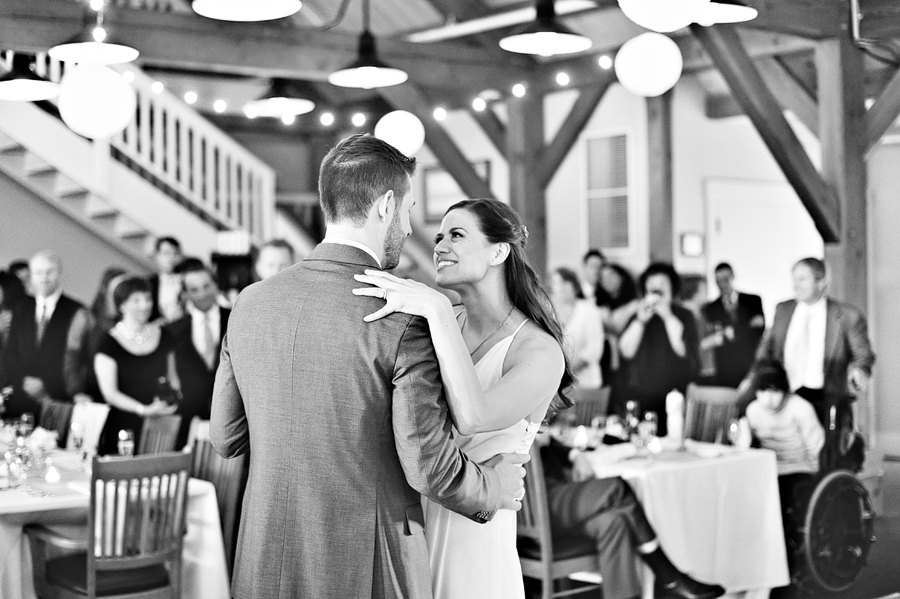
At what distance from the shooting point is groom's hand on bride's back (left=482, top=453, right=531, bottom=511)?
93.7 inches

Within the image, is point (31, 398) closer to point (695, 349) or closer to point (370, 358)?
point (695, 349)

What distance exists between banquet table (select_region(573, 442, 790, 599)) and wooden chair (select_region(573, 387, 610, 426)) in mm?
1189

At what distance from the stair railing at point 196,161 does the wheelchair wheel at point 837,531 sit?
710 centimetres

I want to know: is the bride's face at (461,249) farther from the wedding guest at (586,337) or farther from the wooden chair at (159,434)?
the wedding guest at (586,337)

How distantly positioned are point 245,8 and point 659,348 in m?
3.46

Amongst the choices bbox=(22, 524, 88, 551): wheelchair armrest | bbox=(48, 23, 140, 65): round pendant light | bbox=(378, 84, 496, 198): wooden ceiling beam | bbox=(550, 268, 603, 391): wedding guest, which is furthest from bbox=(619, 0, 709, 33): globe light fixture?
bbox=(378, 84, 496, 198): wooden ceiling beam

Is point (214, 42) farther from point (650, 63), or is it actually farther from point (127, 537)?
point (127, 537)

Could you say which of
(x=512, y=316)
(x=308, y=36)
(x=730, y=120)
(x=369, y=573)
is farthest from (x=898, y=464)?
(x=369, y=573)

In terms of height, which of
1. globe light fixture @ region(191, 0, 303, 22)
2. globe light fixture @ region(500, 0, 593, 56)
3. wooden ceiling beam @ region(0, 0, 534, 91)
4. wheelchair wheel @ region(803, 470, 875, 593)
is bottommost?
wheelchair wheel @ region(803, 470, 875, 593)

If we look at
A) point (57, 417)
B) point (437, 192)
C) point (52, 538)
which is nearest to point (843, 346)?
point (52, 538)

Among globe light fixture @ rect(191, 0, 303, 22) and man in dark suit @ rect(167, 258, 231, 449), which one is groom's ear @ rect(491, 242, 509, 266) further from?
man in dark suit @ rect(167, 258, 231, 449)

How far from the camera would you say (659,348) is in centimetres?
657

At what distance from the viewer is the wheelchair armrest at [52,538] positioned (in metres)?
3.96

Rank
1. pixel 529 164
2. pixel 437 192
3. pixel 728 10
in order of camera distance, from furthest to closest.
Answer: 1. pixel 437 192
2. pixel 529 164
3. pixel 728 10
